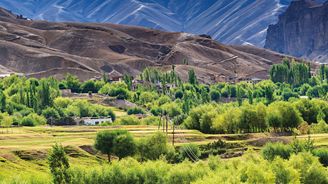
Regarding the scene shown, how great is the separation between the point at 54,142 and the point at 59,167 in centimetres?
3531

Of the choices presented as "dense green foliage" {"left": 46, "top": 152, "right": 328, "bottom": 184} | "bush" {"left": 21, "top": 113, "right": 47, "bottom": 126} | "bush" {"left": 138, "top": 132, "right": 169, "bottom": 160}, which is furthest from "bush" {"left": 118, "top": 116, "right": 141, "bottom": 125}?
"dense green foliage" {"left": 46, "top": 152, "right": 328, "bottom": 184}

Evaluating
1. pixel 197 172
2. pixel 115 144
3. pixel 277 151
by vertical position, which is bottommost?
pixel 197 172

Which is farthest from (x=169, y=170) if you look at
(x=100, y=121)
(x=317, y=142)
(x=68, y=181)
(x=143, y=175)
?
(x=100, y=121)

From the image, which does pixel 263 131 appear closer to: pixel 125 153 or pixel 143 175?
pixel 125 153

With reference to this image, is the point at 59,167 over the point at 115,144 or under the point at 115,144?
under

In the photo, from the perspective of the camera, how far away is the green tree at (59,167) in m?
88.1

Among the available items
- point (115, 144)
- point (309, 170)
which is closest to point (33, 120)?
point (115, 144)

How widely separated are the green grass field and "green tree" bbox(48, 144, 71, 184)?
302 centimetres

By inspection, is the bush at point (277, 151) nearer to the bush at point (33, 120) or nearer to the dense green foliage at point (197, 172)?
the dense green foliage at point (197, 172)

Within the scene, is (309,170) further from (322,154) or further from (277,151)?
(277,151)

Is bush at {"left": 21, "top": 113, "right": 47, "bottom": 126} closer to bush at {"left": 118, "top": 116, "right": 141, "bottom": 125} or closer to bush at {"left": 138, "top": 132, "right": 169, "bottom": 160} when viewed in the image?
bush at {"left": 118, "top": 116, "right": 141, "bottom": 125}

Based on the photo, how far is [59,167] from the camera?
91.1 metres

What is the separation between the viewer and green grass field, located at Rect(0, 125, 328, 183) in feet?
348

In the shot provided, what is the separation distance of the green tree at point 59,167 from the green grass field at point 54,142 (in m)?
3.02
